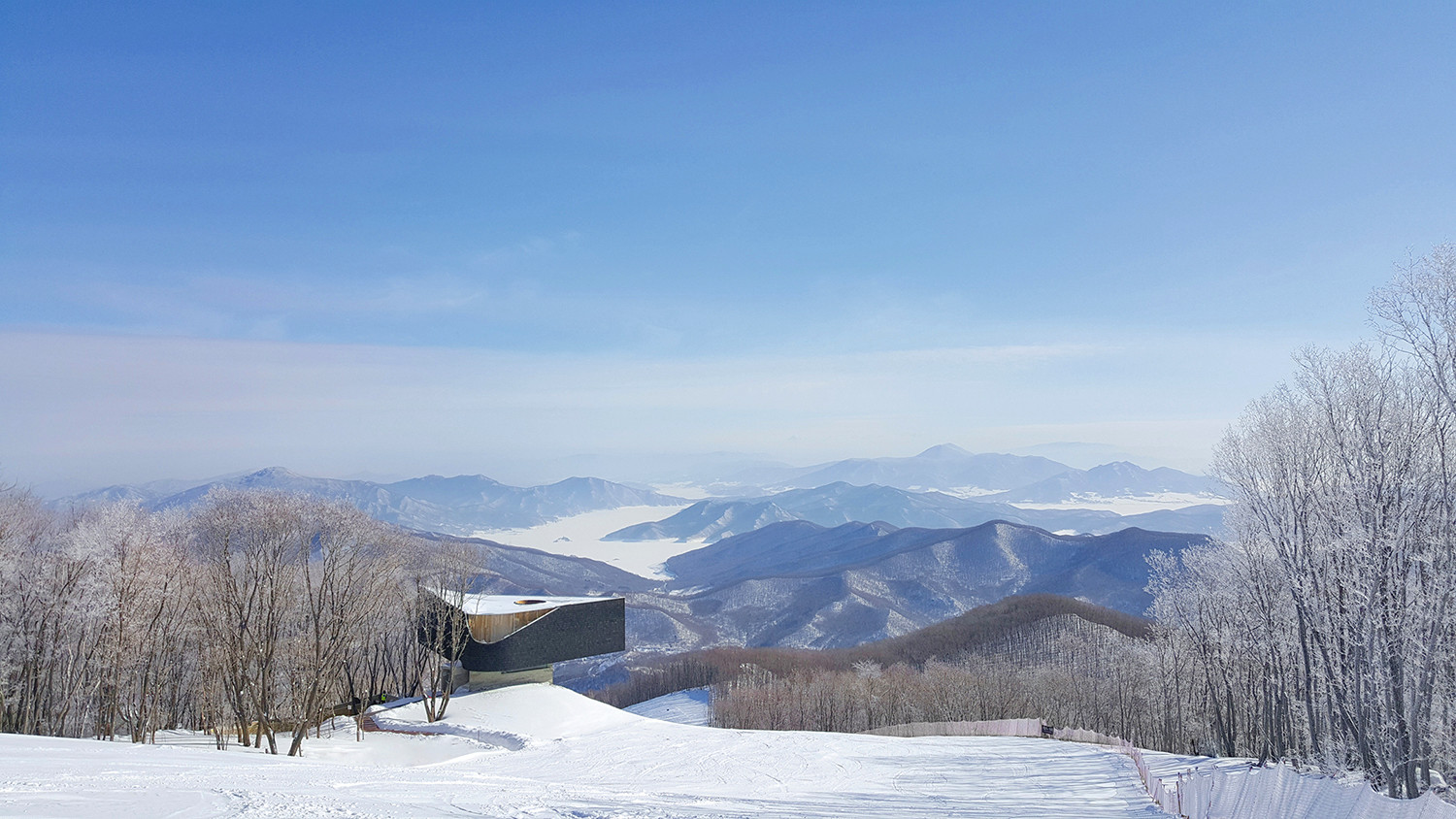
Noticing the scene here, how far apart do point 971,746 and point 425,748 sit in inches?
854

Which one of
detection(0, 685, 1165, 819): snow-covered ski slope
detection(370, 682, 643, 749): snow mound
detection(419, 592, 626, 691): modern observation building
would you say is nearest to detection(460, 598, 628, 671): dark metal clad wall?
detection(419, 592, 626, 691): modern observation building

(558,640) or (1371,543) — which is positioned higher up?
(1371,543)

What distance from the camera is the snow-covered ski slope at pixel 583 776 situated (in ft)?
35.9

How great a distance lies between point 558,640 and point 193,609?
18021mm

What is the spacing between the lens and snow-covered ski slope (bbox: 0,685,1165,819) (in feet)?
35.9

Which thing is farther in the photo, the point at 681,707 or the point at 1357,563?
the point at 681,707

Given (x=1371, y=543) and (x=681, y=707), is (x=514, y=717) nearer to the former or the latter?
(x=1371, y=543)

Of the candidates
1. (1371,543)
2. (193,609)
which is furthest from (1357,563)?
(193,609)

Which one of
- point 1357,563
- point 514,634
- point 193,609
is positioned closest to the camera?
point 1357,563

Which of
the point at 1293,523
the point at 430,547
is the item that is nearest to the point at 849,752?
the point at 1293,523

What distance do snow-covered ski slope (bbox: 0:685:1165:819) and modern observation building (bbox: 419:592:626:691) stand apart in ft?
16.4

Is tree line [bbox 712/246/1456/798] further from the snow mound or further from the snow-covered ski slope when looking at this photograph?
the snow mound

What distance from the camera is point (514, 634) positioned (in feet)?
133

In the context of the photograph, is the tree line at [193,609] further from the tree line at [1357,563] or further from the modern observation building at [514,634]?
the tree line at [1357,563]
